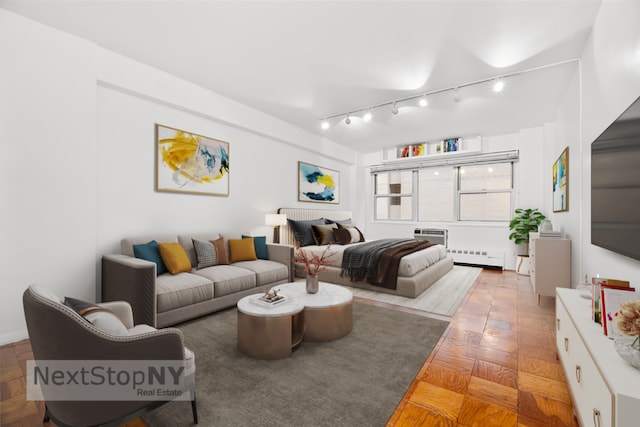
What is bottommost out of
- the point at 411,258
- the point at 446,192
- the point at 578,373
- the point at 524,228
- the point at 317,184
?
the point at 578,373

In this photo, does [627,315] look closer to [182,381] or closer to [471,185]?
[182,381]

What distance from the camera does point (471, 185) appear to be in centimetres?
631

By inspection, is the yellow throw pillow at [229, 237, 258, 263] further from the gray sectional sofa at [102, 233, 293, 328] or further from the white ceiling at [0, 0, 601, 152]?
the white ceiling at [0, 0, 601, 152]

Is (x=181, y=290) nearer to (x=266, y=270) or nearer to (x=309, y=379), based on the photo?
(x=266, y=270)

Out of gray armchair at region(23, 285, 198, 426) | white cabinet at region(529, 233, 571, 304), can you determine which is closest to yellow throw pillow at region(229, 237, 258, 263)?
gray armchair at region(23, 285, 198, 426)

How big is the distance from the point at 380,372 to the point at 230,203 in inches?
126

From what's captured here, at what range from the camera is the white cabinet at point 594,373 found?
98 centimetres

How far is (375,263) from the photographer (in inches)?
156

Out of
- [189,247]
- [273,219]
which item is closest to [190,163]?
[189,247]

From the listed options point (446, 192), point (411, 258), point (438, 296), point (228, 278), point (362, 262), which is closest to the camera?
point (228, 278)

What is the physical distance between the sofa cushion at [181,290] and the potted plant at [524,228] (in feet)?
17.1

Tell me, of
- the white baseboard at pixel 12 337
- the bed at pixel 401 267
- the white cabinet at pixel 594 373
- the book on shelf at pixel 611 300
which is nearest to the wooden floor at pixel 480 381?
the white baseboard at pixel 12 337

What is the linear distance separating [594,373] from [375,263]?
2761mm

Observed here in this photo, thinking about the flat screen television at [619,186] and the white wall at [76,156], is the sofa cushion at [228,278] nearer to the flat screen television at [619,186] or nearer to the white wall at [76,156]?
the white wall at [76,156]
